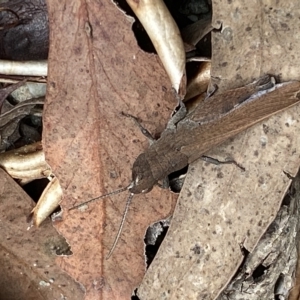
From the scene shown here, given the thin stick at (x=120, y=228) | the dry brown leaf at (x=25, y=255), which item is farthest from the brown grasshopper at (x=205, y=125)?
the dry brown leaf at (x=25, y=255)

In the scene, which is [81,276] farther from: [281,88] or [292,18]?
[292,18]

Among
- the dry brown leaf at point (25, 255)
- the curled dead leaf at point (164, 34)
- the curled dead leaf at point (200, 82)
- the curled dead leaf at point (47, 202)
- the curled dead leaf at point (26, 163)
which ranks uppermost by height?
the curled dead leaf at point (164, 34)

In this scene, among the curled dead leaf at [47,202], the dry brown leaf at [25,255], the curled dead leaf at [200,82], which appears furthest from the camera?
the dry brown leaf at [25,255]

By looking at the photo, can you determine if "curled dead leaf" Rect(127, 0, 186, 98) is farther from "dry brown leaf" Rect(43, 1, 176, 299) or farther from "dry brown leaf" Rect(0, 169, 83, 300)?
"dry brown leaf" Rect(0, 169, 83, 300)

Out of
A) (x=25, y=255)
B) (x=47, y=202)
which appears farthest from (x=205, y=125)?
(x=25, y=255)

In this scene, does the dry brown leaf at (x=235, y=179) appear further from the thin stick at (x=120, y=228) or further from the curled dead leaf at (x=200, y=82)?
the thin stick at (x=120, y=228)

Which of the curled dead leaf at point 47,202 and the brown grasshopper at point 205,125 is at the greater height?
the brown grasshopper at point 205,125

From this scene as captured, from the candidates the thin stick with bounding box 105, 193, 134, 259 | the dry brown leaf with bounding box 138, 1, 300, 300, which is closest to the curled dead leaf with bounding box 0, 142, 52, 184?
the thin stick with bounding box 105, 193, 134, 259
